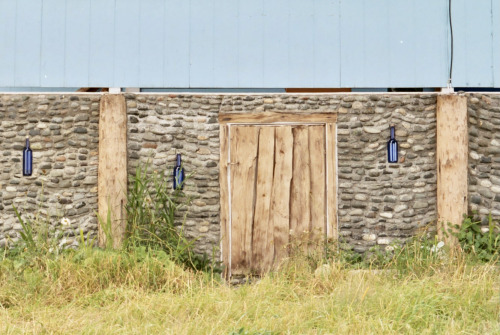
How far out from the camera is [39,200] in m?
7.67

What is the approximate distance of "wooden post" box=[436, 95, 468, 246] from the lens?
7684 mm

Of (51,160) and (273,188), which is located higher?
(51,160)

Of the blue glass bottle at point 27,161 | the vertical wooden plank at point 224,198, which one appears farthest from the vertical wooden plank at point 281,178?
the blue glass bottle at point 27,161

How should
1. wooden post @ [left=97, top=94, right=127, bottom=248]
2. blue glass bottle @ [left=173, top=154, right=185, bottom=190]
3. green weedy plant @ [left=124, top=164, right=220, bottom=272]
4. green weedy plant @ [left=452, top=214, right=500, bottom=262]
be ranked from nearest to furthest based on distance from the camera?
green weedy plant @ [left=124, top=164, right=220, bottom=272] < green weedy plant @ [left=452, top=214, right=500, bottom=262] < wooden post @ [left=97, top=94, right=127, bottom=248] < blue glass bottle @ [left=173, top=154, right=185, bottom=190]

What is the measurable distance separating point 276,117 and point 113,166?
2120 mm

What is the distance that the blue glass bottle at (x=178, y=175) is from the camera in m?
7.61
